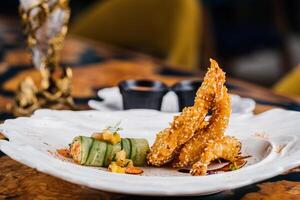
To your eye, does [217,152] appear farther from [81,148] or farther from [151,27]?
[151,27]

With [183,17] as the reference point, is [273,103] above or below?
below

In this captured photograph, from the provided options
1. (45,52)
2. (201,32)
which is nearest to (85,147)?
(45,52)

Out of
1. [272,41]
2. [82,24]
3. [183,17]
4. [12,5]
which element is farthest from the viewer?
[12,5]

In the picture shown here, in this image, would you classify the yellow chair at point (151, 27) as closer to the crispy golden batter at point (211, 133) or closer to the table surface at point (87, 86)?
the table surface at point (87, 86)

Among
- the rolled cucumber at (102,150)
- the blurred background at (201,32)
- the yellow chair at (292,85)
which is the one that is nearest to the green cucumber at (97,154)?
the rolled cucumber at (102,150)

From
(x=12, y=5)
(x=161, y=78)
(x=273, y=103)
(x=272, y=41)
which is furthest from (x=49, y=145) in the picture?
(x=12, y=5)

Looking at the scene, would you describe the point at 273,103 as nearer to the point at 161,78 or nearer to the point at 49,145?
the point at 161,78

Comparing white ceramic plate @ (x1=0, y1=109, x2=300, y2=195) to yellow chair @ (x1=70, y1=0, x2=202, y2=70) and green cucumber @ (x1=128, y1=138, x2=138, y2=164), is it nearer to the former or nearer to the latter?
green cucumber @ (x1=128, y1=138, x2=138, y2=164)
